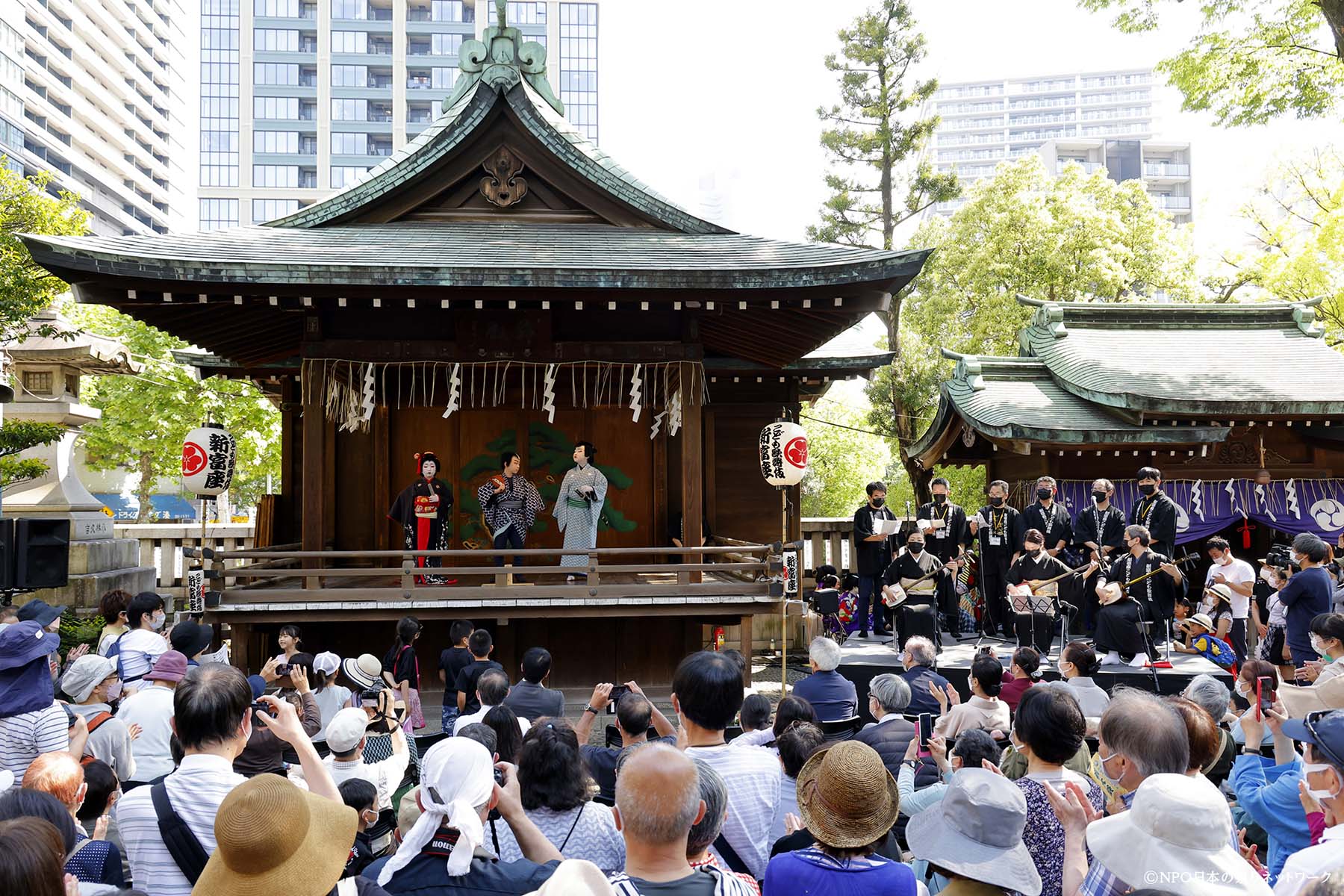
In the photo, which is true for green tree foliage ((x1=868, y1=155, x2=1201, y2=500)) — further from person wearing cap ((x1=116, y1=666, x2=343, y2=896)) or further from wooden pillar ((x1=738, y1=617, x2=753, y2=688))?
person wearing cap ((x1=116, y1=666, x2=343, y2=896))

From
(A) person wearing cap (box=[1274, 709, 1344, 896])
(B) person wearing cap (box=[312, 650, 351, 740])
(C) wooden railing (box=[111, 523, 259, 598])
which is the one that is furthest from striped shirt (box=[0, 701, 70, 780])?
(C) wooden railing (box=[111, 523, 259, 598])

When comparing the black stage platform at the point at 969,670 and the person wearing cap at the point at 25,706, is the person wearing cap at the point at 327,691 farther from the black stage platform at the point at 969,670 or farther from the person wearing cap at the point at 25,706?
the black stage platform at the point at 969,670

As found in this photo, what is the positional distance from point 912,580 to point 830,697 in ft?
18.3

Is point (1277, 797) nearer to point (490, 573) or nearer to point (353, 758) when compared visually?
point (353, 758)

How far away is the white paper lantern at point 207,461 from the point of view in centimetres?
1142

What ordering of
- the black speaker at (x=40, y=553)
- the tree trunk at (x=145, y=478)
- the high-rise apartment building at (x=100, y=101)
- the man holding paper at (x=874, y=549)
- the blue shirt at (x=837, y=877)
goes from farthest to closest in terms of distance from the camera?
the high-rise apartment building at (x=100, y=101), the tree trunk at (x=145, y=478), the man holding paper at (x=874, y=549), the black speaker at (x=40, y=553), the blue shirt at (x=837, y=877)

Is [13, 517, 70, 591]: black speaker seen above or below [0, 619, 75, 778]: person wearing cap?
above

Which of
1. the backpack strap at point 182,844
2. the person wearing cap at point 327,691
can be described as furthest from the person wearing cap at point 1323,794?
the person wearing cap at point 327,691

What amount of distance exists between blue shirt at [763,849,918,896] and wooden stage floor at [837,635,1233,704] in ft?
21.7

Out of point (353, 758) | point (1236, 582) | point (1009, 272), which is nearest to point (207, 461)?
point (353, 758)

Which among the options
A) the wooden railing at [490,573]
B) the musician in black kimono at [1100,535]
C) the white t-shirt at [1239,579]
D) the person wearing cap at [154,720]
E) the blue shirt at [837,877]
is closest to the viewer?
the blue shirt at [837,877]

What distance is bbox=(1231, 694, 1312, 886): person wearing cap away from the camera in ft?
11.5

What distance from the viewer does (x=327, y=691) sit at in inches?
253

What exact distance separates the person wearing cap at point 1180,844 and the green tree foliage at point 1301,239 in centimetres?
2015
